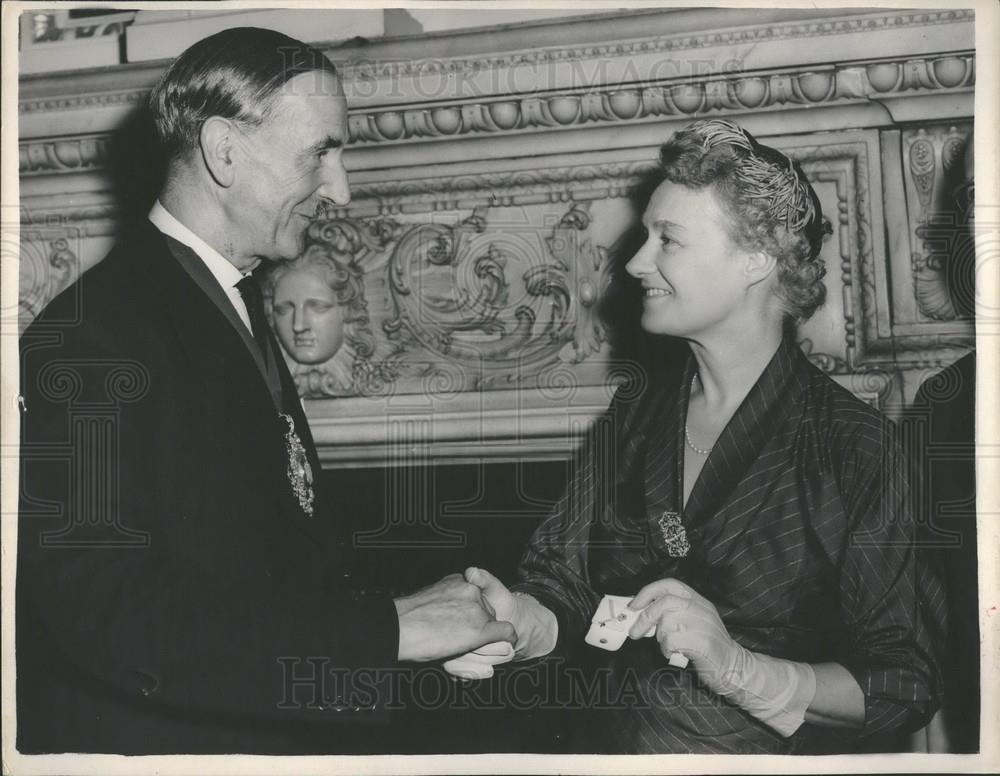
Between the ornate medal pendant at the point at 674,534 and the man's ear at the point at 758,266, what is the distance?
46cm

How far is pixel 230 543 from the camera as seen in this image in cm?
224

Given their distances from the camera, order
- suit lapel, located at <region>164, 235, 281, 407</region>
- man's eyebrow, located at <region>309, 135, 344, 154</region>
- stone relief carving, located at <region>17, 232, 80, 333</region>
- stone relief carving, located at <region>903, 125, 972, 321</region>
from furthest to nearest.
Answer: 1. stone relief carving, located at <region>17, 232, 80, 333</region>
2. stone relief carving, located at <region>903, 125, 972, 321</region>
3. man's eyebrow, located at <region>309, 135, 344, 154</region>
4. suit lapel, located at <region>164, 235, 281, 407</region>

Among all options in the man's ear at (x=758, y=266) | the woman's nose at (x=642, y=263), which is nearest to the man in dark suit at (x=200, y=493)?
the woman's nose at (x=642, y=263)

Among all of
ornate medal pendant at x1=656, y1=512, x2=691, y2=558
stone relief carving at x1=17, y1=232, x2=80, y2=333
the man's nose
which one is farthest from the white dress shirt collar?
ornate medal pendant at x1=656, y1=512, x2=691, y2=558

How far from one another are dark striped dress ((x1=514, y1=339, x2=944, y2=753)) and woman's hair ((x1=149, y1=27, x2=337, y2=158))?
963 millimetres

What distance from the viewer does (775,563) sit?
232cm

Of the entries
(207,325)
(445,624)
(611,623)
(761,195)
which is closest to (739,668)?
(611,623)

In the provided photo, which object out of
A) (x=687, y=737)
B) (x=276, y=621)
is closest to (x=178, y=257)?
(x=276, y=621)

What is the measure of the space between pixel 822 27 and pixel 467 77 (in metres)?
0.73

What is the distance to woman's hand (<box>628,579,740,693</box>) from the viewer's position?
89.9 inches

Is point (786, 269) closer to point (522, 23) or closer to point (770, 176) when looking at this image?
point (770, 176)

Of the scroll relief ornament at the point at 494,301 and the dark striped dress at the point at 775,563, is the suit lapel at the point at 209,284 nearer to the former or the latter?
the scroll relief ornament at the point at 494,301

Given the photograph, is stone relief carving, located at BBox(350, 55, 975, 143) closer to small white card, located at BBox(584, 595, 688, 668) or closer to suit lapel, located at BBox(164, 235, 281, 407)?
suit lapel, located at BBox(164, 235, 281, 407)

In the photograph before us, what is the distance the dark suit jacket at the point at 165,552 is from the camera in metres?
2.17
